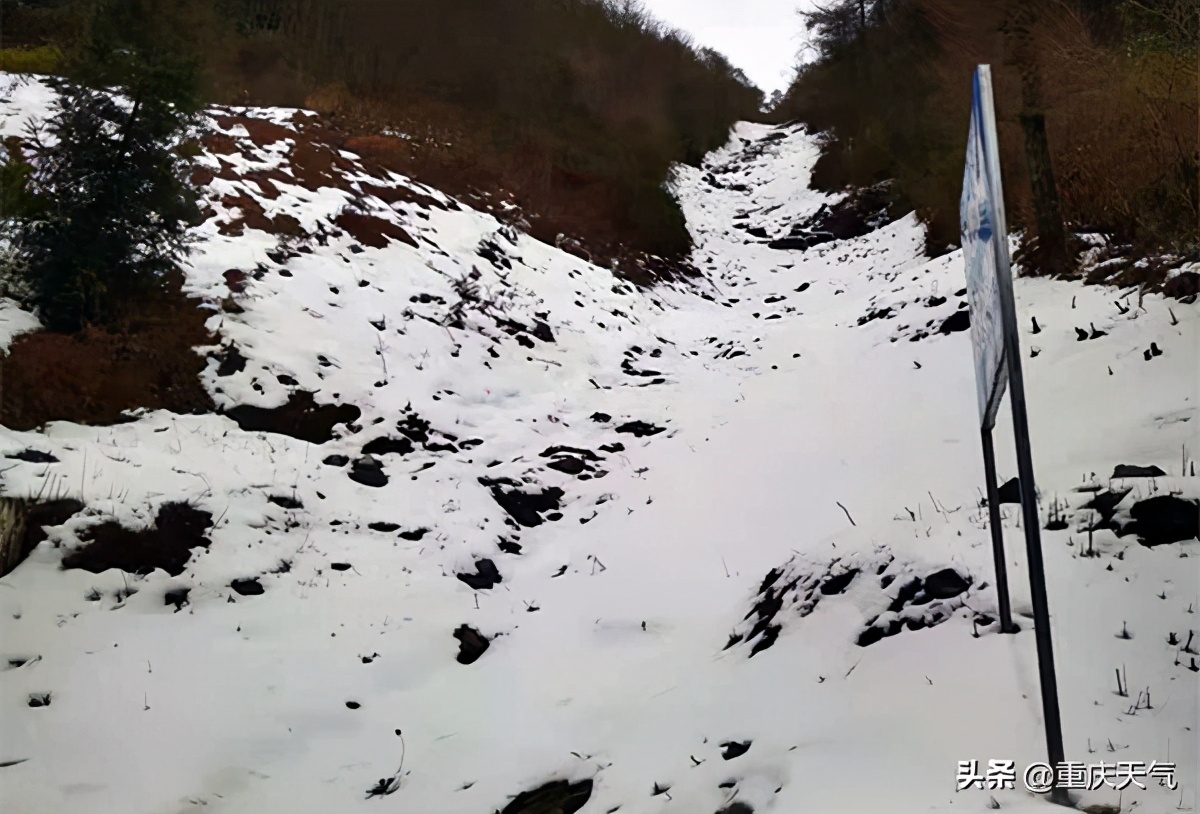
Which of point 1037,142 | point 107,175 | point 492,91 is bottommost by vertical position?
point 107,175

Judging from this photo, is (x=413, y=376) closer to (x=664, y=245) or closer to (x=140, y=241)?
(x=140, y=241)

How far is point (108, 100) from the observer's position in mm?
6988

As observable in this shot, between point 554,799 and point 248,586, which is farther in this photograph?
point 248,586

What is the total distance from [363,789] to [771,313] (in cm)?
1103

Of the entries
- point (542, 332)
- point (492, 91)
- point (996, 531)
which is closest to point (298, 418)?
point (542, 332)

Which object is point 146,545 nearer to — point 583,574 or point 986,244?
point 583,574

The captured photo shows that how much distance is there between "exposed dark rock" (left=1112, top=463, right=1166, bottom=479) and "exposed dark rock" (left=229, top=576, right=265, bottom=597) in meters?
5.57

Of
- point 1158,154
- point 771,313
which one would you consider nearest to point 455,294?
point 771,313

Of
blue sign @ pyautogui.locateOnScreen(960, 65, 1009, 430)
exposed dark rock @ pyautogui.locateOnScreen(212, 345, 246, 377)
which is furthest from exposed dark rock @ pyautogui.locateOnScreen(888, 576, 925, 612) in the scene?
exposed dark rock @ pyautogui.locateOnScreen(212, 345, 246, 377)

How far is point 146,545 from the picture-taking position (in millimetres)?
5289

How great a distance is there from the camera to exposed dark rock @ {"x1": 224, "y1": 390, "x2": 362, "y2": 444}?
280 inches

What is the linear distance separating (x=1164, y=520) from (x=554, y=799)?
11.3 feet

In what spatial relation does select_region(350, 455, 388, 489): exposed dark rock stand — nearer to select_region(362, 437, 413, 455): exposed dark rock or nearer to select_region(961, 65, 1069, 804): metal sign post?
select_region(362, 437, 413, 455): exposed dark rock

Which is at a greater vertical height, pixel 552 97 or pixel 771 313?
pixel 552 97
